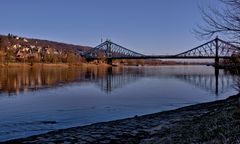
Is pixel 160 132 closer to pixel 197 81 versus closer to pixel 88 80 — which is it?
pixel 88 80

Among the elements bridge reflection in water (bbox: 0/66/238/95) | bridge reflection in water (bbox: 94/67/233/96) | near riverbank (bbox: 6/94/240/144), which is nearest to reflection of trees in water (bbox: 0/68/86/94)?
bridge reflection in water (bbox: 0/66/238/95)

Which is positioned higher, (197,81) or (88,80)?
(88,80)

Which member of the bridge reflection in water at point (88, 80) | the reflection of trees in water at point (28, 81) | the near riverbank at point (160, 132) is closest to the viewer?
the near riverbank at point (160, 132)

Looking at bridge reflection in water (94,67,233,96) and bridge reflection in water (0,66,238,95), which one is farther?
bridge reflection in water (94,67,233,96)

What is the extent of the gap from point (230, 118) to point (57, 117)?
32.8 feet

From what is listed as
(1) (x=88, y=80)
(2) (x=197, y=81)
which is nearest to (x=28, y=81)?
(1) (x=88, y=80)

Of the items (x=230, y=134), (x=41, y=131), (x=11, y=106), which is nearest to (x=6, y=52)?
(x=11, y=106)

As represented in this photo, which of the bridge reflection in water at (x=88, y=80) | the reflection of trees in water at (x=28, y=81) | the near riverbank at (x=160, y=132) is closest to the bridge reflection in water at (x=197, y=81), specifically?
the bridge reflection in water at (x=88, y=80)

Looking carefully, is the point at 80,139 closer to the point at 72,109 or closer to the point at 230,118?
the point at 230,118

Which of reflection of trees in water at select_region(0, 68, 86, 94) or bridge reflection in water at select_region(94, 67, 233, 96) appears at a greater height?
reflection of trees in water at select_region(0, 68, 86, 94)

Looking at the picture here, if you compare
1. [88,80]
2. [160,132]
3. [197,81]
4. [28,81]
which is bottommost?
[197,81]

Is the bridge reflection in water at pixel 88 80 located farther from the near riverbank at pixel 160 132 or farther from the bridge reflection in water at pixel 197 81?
the near riverbank at pixel 160 132

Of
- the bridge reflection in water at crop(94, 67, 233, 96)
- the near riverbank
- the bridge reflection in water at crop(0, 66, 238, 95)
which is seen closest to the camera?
the near riverbank

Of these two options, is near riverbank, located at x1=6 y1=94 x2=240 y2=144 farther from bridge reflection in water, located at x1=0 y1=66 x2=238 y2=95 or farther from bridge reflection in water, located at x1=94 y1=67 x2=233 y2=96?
bridge reflection in water, located at x1=94 y1=67 x2=233 y2=96
